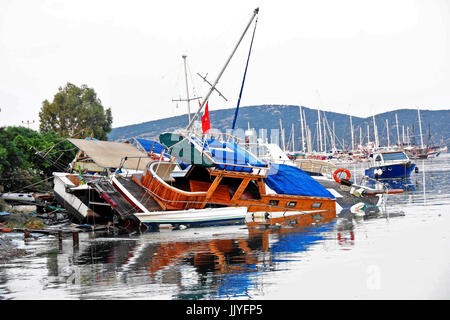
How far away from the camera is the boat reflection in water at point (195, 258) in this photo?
11.2m

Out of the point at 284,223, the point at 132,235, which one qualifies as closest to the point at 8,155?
the point at 132,235

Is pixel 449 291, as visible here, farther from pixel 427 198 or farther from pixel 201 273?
pixel 427 198

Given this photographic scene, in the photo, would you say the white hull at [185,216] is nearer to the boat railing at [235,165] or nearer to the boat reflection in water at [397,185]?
the boat railing at [235,165]

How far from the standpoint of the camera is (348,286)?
1062 centimetres

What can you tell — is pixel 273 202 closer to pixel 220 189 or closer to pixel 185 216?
pixel 220 189

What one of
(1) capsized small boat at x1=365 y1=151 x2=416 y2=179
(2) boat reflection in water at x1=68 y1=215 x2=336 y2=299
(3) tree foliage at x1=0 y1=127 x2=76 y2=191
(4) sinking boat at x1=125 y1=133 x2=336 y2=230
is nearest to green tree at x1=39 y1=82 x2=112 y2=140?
(3) tree foliage at x1=0 y1=127 x2=76 y2=191

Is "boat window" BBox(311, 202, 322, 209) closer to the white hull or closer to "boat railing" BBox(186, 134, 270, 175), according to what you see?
"boat railing" BBox(186, 134, 270, 175)

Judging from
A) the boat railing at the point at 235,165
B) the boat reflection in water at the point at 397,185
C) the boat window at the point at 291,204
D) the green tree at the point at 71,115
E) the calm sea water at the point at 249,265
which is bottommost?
the calm sea water at the point at 249,265

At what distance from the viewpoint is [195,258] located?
49.2 feet

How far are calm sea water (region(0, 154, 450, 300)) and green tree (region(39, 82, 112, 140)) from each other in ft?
167

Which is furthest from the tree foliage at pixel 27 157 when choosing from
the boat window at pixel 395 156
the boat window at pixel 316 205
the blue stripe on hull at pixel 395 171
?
the boat window at pixel 395 156

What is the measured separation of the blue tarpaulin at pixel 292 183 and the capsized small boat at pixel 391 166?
29075 millimetres

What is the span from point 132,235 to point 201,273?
10.7 m

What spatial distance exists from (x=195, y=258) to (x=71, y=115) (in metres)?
59.1
